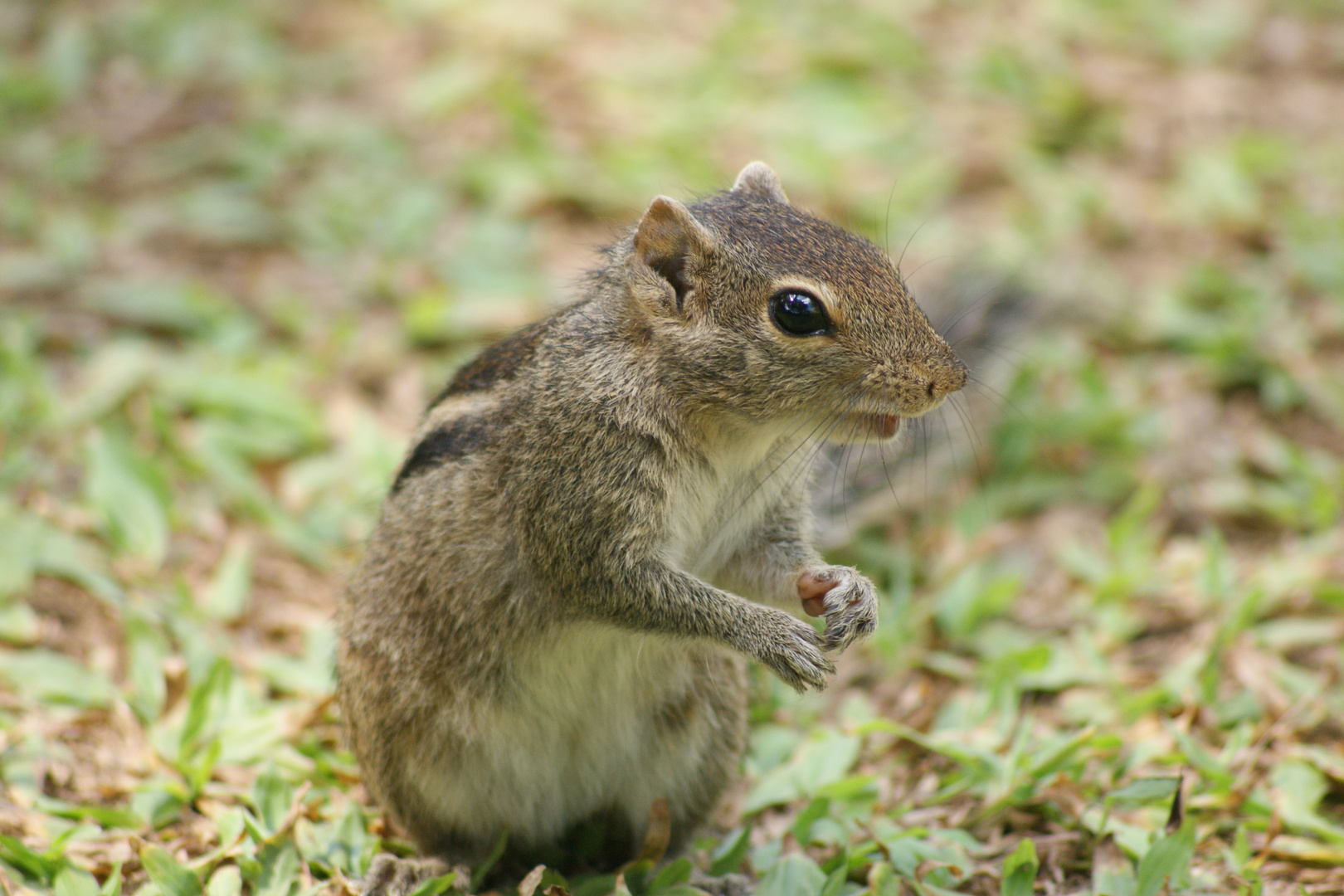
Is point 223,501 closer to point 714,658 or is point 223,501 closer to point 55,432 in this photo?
point 55,432

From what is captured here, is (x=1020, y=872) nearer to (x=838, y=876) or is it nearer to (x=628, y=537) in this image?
(x=838, y=876)

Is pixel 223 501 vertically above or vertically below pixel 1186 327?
below

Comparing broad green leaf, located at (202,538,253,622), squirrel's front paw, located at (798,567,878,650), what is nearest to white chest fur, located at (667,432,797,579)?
squirrel's front paw, located at (798,567,878,650)

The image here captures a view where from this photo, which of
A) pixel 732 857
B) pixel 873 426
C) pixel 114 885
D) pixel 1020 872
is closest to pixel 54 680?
pixel 114 885

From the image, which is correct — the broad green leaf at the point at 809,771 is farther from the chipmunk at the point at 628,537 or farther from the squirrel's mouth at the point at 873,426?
the squirrel's mouth at the point at 873,426

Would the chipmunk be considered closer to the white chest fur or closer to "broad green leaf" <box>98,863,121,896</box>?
the white chest fur

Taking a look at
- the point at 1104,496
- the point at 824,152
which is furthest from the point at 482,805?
the point at 824,152

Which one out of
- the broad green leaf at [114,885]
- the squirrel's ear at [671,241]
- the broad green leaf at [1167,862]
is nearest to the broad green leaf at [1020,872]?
the broad green leaf at [1167,862]
